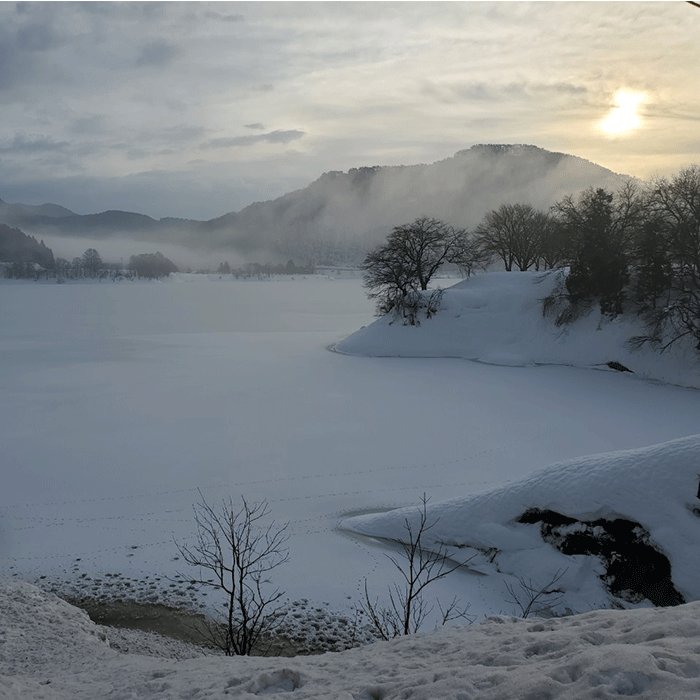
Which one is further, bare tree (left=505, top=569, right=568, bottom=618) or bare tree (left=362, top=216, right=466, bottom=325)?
bare tree (left=362, top=216, right=466, bottom=325)

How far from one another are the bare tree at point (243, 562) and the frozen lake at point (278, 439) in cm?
37

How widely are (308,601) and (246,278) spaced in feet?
566

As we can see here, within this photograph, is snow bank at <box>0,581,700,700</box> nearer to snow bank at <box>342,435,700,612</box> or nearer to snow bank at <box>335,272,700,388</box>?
snow bank at <box>342,435,700,612</box>

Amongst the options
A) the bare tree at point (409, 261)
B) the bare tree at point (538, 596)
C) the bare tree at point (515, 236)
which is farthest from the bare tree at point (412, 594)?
the bare tree at point (515, 236)

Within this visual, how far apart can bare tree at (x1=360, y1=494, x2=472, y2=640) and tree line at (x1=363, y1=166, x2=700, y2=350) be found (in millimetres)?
23763

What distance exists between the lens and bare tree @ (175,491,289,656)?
977 cm

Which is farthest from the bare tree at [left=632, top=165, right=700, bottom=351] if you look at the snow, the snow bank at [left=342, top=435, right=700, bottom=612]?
the snow bank at [left=342, top=435, right=700, bottom=612]

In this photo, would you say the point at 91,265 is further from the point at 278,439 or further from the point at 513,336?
the point at 278,439

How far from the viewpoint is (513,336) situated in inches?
1512

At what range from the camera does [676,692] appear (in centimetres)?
373

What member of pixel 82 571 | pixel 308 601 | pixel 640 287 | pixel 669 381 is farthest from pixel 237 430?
pixel 640 287

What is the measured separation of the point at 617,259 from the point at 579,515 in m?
29.3

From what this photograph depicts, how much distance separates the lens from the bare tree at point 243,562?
977 cm

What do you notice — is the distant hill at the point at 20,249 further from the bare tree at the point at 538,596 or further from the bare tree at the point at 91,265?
the bare tree at the point at 538,596
